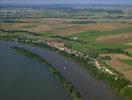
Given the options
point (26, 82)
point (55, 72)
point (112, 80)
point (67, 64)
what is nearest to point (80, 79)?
point (55, 72)

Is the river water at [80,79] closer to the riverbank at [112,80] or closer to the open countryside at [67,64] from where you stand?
the open countryside at [67,64]

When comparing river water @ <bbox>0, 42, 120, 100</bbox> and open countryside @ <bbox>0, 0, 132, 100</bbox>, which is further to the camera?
open countryside @ <bbox>0, 0, 132, 100</bbox>

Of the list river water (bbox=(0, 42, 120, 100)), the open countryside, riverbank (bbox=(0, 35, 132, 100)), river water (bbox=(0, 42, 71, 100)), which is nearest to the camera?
river water (bbox=(0, 42, 71, 100))

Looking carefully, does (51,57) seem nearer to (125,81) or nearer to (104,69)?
(104,69)

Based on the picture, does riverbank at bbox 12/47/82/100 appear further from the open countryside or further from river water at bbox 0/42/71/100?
river water at bbox 0/42/71/100

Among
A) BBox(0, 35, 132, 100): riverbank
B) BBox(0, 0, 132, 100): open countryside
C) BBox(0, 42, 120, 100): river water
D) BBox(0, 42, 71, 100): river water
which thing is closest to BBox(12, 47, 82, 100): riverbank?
BBox(0, 0, 132, 100): open countryside

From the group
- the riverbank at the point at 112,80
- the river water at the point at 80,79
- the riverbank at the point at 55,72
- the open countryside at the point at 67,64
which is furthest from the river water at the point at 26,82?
the riverbank at the point at 112,80
